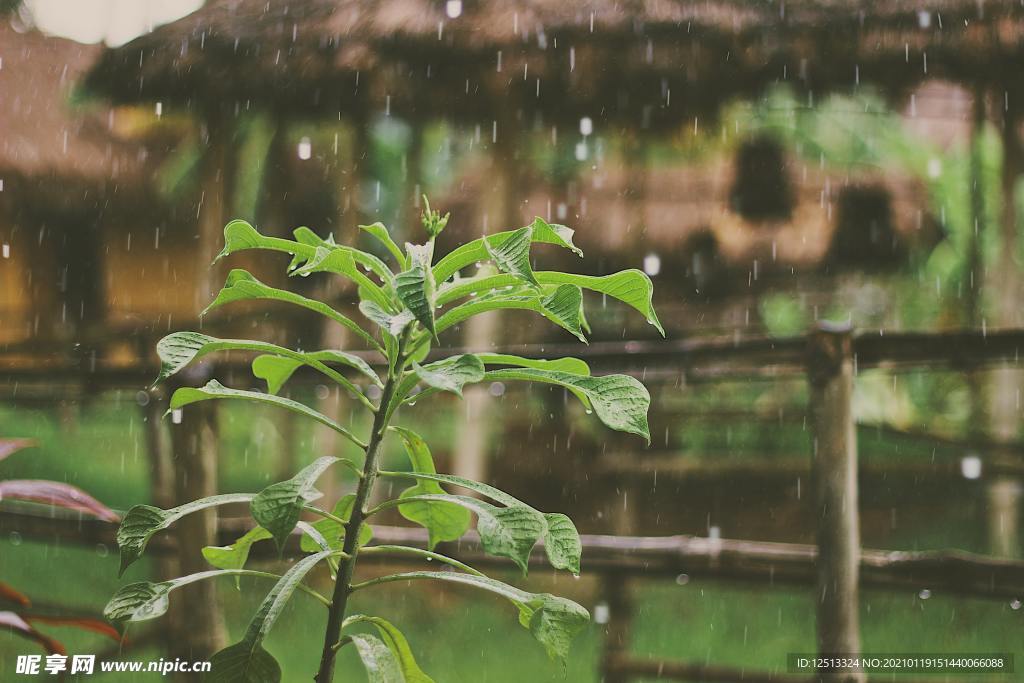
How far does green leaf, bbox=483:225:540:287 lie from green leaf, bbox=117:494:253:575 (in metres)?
0.23

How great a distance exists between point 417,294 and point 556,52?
263 centimetres

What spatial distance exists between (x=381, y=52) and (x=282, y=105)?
532 mm

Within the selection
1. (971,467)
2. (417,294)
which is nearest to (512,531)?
(417,294)

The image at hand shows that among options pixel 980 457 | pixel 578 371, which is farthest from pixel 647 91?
pixel 578 371

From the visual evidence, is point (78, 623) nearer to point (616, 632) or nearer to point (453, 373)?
point (453, 373)

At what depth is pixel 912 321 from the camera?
17.4ft

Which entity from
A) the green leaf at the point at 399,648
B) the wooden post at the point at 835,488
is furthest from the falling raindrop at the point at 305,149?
the green leaf at the point at 399,648

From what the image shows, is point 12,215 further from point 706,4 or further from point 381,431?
point 381,431

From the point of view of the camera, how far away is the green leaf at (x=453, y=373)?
19.5 inches

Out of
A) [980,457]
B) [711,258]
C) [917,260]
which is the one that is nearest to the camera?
[980,457]

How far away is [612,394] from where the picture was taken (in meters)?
0.59

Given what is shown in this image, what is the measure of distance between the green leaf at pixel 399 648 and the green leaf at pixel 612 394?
0.67 ft

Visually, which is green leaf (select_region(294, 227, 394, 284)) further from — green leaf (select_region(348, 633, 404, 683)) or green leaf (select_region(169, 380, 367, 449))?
green leaf (select_region(348, 633, 404, 683))

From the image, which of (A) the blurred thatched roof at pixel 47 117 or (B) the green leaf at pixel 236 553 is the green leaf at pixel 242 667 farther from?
(A) the blurred thatched roof at pixel 47 117
